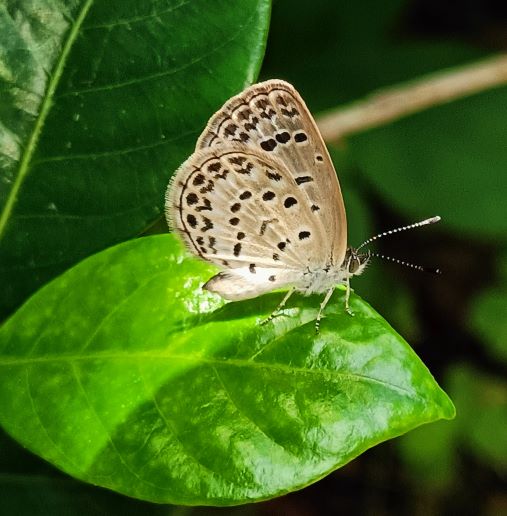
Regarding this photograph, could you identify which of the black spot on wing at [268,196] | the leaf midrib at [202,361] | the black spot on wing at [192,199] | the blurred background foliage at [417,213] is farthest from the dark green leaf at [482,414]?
the leaf midrib at [202,361]

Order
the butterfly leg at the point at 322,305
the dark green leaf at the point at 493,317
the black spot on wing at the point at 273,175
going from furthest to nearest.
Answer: the dark green leaf at the point at 493,317 < the black spot on wing at the point at 273,175 < the butterfly leg at the point at 322,305

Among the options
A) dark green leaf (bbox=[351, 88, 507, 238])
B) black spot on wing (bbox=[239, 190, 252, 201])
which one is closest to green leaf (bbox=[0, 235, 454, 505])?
black spot on wing (bbox=[239, 190, 252, 201])

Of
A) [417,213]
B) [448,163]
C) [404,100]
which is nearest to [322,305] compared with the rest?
[404,100]

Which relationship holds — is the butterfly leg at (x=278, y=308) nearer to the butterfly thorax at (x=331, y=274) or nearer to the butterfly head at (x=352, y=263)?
the butterfly thorax at (x=331, y=274)

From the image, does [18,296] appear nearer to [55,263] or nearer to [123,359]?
[55,263]

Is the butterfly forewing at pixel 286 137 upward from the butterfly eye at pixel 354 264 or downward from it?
upward

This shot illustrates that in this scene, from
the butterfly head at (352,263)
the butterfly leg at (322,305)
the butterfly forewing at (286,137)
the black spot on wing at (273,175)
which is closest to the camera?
the butterfly leg at (322,305)

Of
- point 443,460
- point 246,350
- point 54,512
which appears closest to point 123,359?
point 246,350
